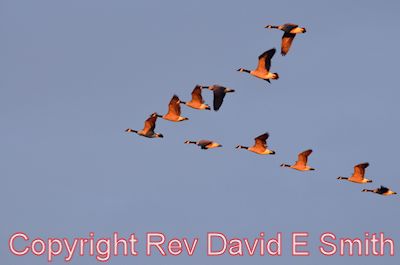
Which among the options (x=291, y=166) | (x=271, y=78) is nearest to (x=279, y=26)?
(x=271, y=78)

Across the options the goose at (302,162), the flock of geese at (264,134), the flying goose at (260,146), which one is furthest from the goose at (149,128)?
the goose at (302,162)

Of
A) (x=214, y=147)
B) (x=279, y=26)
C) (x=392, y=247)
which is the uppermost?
(x=279, y=26)

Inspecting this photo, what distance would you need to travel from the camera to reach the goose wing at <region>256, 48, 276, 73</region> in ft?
317

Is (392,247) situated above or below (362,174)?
below

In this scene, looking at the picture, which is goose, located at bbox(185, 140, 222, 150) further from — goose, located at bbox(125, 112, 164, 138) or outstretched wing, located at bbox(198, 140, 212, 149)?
goose, located at bbox(125, 112, 164, 138)

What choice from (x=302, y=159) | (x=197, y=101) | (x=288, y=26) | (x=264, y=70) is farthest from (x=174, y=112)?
(x=288, y=26)

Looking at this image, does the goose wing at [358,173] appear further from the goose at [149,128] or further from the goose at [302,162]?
the goose at [149,128]

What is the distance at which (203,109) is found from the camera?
9975cm

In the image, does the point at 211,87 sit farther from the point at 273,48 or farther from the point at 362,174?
the point at 362,174

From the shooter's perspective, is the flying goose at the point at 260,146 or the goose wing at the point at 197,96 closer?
the goose wing at the point at 197,96

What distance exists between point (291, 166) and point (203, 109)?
895 cm

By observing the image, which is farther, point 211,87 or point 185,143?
point 185,143

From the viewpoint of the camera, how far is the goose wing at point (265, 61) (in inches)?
3807

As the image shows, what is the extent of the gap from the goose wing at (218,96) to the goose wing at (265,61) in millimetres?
2828
